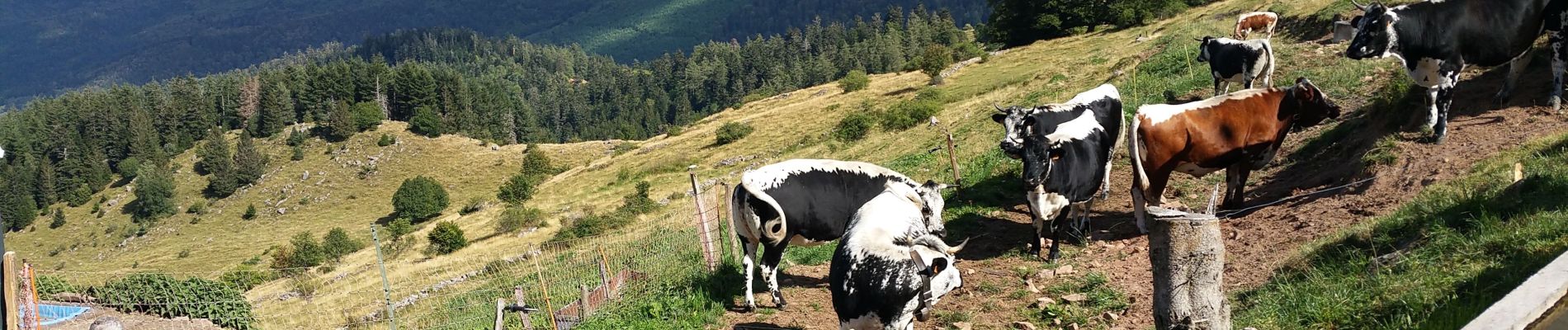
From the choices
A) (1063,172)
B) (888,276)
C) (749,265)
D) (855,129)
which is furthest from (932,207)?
(855,129)

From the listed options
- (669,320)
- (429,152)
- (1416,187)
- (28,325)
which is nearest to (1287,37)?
(1416,187)

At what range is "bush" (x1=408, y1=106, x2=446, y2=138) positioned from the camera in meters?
134

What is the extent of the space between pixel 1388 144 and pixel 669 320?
338 inches

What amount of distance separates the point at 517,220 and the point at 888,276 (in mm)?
53066

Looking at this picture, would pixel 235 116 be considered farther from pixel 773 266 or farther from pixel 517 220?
pixel 773 266

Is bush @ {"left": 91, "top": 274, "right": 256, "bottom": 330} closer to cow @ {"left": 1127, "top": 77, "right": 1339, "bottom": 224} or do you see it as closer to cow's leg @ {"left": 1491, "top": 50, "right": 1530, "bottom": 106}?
cow @ {"left": 1127, "top": 77, "right": 1339, "bottom": 224}

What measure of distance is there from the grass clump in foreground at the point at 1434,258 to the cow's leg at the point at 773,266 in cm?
472

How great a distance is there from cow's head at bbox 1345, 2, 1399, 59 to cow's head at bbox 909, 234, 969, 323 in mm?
6859

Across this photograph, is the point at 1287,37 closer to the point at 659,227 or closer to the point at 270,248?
the point at 659,227

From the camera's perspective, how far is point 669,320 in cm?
1115

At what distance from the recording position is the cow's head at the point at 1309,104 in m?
12.1

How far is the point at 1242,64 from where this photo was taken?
18547 millimetres

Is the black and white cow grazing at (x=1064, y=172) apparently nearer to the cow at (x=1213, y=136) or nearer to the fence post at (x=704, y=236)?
the cow at (x=1213, y=136)

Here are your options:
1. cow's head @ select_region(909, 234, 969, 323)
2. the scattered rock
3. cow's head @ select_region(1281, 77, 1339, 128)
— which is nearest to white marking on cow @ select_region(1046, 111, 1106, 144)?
cow's head @ select_region(1281, 77, 1339, 128)
